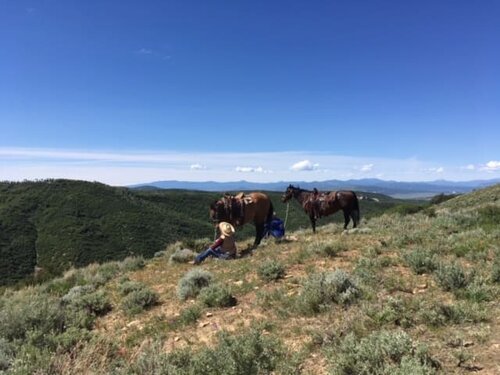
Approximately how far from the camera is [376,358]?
4.30 meters

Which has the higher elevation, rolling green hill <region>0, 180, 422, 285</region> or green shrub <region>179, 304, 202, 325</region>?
green shrub <region>179, 304, 202, 325</region>

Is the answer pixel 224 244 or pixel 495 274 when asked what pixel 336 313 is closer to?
pixel 495 274

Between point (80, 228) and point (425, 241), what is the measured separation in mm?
78047

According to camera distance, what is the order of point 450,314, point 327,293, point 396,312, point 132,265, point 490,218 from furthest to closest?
point 490,218
point 132,265
point 327,293
point 396,312
point 450,314

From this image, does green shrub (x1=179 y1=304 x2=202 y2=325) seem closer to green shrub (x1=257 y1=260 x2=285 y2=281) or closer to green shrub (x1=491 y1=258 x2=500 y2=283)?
green shrub (x1=257 y1=260 x2=285 y2=281)

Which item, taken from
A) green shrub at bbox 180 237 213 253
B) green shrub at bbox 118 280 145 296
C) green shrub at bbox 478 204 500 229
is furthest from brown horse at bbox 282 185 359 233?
green shrub at bbox 118 280 145 296

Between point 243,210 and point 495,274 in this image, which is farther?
point 243,210

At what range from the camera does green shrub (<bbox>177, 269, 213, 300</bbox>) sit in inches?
331

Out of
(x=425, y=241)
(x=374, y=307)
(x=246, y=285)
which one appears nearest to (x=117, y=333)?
(x=246, y=285)

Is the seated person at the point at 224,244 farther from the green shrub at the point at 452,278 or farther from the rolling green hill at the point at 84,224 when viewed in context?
the rolling green hill at the point at 84,224

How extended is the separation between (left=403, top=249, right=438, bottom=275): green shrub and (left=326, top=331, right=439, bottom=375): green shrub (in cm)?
355

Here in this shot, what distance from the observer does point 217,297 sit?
758 centimetres

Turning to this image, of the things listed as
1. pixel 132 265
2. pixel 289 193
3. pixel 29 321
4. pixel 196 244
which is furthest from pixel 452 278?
pixel 289 193

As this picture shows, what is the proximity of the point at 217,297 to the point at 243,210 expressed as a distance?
523 cm
